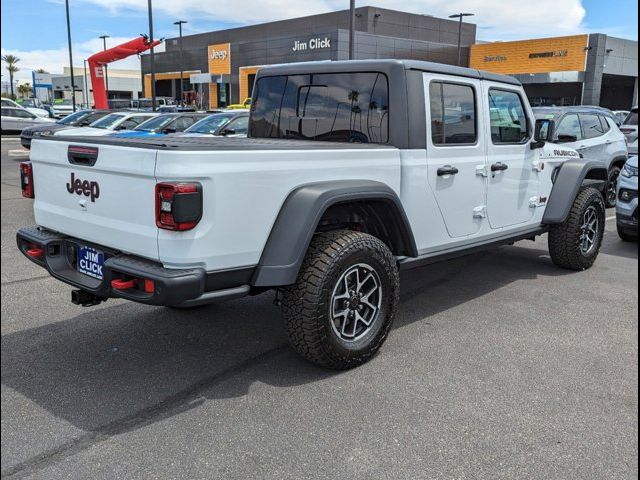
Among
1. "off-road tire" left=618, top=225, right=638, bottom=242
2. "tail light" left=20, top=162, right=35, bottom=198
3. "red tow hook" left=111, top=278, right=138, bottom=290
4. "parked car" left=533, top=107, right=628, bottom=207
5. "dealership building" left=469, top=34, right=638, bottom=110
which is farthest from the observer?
"dealership building" left=469, top=34, right=638, bottom=110

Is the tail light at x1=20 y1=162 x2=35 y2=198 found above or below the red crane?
below

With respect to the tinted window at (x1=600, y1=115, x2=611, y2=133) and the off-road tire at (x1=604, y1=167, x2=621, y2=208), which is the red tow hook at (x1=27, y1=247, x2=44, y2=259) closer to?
the off-road tire at (x1=604, y1=167, x2=621, y2=208)

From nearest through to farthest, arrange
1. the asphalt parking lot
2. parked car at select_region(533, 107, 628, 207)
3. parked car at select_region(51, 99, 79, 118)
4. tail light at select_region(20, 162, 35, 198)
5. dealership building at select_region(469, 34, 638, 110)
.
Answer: the asphalt parking lot < tail light at select_region(20, 162, 35, 198) < parked car at select_region(533, 107, 628, 207) < parked car at select_region(51, 99, 79, 118) < dealership building at select_region(469, 34, 638, 110)

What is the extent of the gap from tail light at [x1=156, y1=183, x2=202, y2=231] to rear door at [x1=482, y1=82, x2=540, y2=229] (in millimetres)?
2713

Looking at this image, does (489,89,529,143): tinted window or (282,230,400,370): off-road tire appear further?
(489,89,529,143): tinted window

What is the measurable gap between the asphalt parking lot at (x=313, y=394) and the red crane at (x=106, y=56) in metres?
21.0

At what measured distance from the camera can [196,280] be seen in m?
3.04

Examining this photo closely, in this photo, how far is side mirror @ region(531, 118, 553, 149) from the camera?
548cm

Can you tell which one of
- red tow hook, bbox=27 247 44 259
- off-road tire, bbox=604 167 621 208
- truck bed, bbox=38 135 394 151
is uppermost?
truck bed, bbox=38 135 394 151

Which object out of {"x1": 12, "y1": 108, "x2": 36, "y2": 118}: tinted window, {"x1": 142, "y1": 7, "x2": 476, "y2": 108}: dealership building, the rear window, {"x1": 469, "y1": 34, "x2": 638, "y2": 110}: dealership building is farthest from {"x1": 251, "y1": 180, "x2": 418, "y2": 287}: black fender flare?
{"x1": 142, "y1": 7, "x2": 476, "y2": 108}: dealership building

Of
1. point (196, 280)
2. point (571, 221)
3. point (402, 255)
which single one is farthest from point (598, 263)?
point (196, 280)

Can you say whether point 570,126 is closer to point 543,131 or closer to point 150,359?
point 543,131

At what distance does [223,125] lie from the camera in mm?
12961

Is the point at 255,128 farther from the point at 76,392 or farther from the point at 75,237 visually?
the point at 76,392
